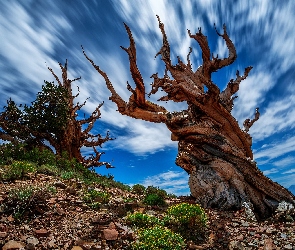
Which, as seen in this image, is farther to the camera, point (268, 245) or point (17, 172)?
point (17, 172)

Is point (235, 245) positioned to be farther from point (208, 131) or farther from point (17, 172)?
point (17, 172)

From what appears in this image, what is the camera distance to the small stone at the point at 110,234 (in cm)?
559

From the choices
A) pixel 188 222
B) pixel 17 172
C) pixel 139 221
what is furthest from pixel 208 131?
pixel 17 172

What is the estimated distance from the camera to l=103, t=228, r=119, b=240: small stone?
5.59 meters

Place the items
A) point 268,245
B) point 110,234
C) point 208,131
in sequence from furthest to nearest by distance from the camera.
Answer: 1. point 208,131
2. point 268,245
3. point 110,234

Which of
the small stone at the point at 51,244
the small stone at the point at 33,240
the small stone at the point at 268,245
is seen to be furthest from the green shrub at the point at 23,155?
the small stone at the point at 268,245

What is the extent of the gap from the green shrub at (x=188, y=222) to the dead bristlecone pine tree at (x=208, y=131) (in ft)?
9.62

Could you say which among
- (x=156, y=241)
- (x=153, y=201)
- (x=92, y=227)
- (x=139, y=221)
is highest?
(x=153, y=201)

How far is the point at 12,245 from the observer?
479cm

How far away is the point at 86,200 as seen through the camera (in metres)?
7.93

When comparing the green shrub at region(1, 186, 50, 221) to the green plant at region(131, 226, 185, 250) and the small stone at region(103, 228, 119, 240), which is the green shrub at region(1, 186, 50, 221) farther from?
the green plant at region(131, 226, 185, 250)

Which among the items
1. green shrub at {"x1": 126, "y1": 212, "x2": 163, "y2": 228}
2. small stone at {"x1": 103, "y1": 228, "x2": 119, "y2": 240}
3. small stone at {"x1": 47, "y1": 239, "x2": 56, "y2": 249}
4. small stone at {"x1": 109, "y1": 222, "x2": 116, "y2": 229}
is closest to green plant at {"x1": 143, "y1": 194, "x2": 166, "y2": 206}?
green shrub at {"x1": 126, "y1": 212, "x2": 163, "y2": 228}

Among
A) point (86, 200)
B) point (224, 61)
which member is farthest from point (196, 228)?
point (224, 61)

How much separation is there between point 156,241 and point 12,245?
269 centimetres
